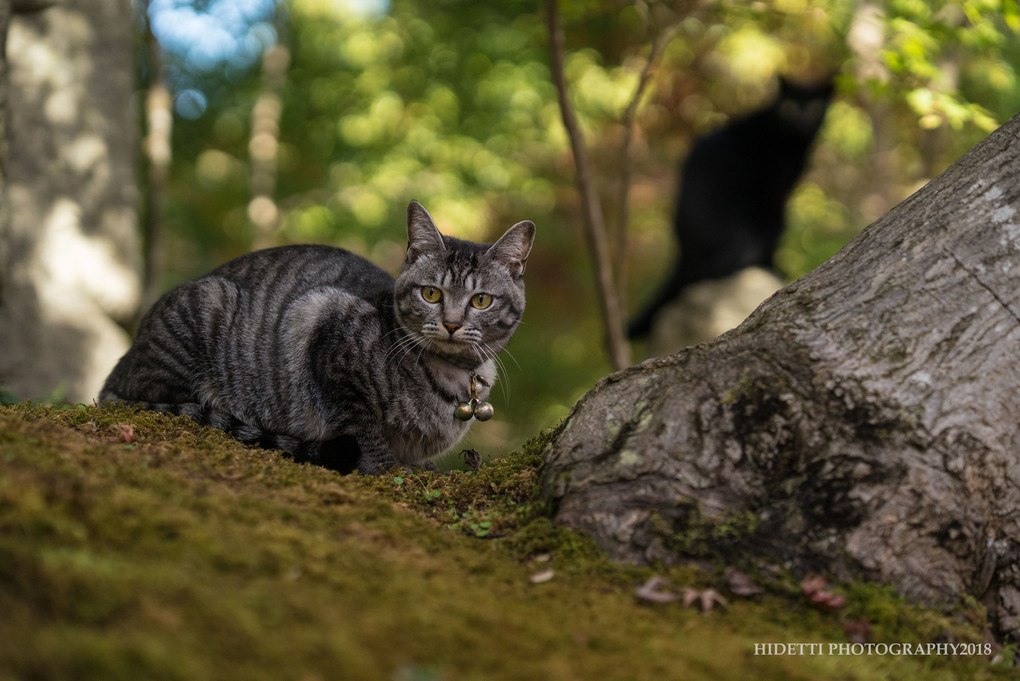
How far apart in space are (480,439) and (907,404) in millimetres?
9806

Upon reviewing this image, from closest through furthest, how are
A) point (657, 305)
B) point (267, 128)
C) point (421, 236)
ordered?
point (421, 236) < point (657, 305) < point (267, 128)

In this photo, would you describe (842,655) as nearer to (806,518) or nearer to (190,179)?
(806,518)

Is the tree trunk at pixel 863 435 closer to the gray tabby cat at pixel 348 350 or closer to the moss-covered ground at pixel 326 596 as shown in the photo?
the moss-covered ground at pixel 326 596

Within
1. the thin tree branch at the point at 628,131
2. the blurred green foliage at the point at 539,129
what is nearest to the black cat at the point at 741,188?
the blurred green foliage at the point at 539,129

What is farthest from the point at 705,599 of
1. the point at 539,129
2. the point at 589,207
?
the point at 539,129

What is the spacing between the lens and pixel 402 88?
9.89 metres

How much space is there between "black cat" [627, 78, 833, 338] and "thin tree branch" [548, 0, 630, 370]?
277cm

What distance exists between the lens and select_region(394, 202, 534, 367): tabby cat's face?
356 cm

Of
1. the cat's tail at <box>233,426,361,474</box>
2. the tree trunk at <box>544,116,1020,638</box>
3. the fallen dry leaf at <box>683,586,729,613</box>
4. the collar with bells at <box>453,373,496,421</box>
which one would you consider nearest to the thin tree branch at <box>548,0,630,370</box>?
the collar with bells at <box>453,373,496,421</box>

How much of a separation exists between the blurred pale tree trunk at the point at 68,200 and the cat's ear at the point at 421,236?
3.66m

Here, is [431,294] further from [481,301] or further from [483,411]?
[483,411]

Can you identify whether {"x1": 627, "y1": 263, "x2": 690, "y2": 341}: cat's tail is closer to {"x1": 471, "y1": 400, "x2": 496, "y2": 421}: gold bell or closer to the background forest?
the background forest

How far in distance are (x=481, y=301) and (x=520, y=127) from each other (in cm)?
582

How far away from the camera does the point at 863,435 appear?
2248 millimetres
